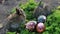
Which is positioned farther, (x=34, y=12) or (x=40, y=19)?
(x=34, y=12)

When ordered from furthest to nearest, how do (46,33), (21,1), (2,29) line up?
1. (21,1)
2. (2,29)
3. (46,33)

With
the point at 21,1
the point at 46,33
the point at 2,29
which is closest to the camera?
the point at 46,33

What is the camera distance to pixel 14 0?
4.72 m

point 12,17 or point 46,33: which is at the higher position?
point 12,17

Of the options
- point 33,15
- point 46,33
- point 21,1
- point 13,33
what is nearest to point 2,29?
point 13,33

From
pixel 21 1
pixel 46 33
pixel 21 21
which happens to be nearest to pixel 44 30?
pixel 46 33

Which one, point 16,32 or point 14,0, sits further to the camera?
point 14,0

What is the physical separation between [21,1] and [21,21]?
1264mm

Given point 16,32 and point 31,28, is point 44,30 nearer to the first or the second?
point 31,28

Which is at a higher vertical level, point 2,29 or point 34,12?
point 34,12

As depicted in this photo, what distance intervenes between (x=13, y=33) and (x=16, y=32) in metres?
0.05

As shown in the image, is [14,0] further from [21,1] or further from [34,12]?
[34,12]

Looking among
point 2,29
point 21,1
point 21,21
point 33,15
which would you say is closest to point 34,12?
point 33,15

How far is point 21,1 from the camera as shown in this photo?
4.62 m
